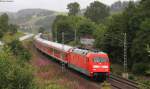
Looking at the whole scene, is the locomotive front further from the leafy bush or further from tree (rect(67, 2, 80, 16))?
tree (rect(67, 2, 80, 16))

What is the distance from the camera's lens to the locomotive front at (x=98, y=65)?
148ft

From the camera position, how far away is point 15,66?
24438mm

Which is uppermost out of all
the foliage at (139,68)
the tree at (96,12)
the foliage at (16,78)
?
the tree at (96,12)

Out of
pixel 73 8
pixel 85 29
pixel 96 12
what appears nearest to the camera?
pixel 85 29

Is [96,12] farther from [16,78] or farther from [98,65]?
[16,78]

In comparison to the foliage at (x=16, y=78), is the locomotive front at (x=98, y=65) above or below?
below

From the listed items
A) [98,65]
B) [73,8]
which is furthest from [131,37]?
[73,8]

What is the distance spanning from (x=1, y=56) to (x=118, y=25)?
47.7 metres

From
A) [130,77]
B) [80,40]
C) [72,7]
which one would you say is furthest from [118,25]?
[72,7]

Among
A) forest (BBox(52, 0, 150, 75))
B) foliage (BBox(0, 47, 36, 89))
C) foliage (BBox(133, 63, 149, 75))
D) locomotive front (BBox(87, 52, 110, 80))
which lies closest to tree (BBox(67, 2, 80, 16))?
forest (BBox(52, 0, 150, 75))

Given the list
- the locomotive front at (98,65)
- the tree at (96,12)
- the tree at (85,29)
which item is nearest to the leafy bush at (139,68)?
the locomotive front at (98,65)

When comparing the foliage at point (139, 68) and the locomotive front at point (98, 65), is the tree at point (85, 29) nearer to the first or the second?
the foliage at point (139, 68)

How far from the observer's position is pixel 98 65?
45438 millimetres

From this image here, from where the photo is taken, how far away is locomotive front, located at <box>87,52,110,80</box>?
45.0 meters
